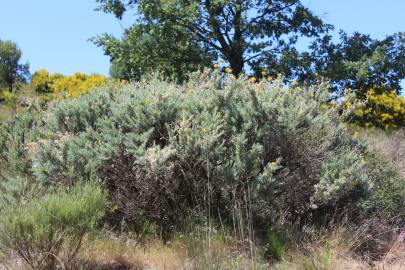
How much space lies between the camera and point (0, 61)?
32656mm

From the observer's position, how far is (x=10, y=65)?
3300 centimetres

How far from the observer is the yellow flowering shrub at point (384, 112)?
56.9 feet

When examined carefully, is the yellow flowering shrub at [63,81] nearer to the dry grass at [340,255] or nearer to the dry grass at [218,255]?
the dry grass at [218,255]

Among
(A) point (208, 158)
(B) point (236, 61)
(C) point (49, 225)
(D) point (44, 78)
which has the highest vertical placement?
(D) point (44, 78)

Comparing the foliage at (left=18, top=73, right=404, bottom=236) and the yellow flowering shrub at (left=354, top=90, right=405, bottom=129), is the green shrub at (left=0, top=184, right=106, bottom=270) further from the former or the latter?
the yellow flowering shrub at (left=354, top=90, right=405, bottom=129)

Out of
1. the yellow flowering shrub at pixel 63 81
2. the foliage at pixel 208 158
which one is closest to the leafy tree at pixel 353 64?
the yellow flowering shrub at pixel 63 81

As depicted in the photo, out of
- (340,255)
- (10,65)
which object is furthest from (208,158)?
(10,65)

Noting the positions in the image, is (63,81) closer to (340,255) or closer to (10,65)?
(10,65)

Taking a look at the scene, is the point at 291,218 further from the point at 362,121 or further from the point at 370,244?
the point at 362,121

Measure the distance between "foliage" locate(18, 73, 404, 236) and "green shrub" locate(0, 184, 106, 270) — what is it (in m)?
0.77

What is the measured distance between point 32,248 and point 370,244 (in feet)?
10.4

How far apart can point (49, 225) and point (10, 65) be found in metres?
31.1

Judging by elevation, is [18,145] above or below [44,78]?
below

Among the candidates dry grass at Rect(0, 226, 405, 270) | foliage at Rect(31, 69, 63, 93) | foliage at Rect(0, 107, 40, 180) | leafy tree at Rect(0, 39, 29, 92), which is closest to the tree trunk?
foliage at Rect(0, 107, 40, 180)
